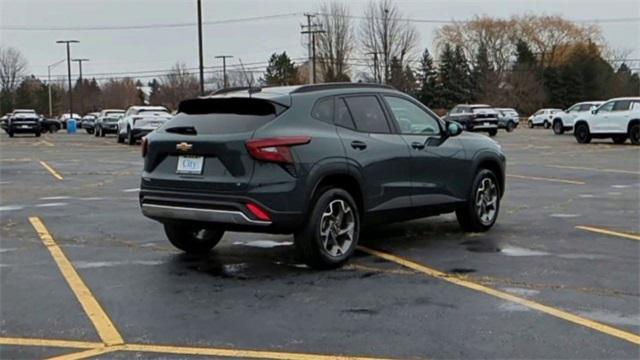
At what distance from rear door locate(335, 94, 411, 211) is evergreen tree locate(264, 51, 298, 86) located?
270 ft

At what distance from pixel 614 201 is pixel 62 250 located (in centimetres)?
793

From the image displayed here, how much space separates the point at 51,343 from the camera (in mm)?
4770

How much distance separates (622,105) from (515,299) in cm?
2506

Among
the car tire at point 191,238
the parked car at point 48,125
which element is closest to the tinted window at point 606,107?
the car tire at point 191,238

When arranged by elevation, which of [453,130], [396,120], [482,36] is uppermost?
[482,36]

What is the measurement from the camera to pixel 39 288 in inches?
245

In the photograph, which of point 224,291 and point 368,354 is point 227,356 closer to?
point 368,354

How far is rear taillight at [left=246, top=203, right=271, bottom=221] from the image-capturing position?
6.36m

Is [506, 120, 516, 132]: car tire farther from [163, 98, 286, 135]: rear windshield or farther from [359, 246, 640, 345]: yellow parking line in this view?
[163, 98, 286, 135]: rear windshield

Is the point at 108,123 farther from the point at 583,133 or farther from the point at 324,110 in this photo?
the point at 324,110

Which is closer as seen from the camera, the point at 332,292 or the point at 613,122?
the point at 332,292

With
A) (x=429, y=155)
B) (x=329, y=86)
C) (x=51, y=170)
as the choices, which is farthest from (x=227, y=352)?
(x=51, y=170)

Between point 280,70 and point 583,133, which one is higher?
point 280,70

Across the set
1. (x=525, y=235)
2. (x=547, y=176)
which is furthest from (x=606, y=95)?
(x=525, y=235)
